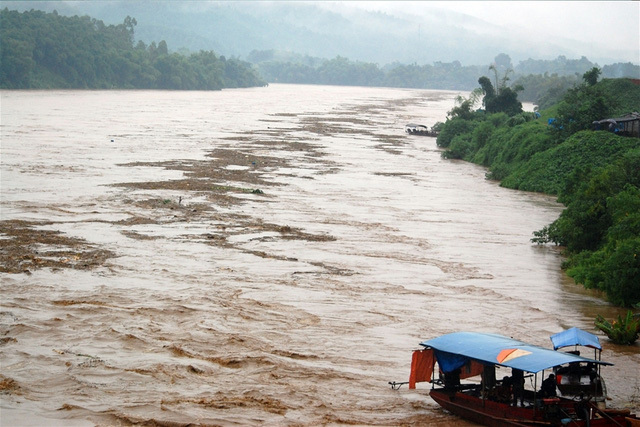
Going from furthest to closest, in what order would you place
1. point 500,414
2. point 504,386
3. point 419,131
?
point 419,131 → point 504,386 → point 500,414

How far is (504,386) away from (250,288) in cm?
797

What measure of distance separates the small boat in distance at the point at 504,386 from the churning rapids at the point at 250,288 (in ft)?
1.54

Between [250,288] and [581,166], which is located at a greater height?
[581,166]

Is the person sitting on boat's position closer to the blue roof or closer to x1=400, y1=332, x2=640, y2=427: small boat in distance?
x1=400, y1=332, x2=640, y2=427: small boat in distance

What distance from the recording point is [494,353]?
11.7 meters

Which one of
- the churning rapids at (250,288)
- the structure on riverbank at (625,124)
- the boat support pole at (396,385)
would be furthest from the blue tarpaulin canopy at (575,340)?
the structure on riverbank at (625,124)

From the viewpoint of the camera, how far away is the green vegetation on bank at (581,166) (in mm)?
20266

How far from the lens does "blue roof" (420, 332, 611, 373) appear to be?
37.1 feet

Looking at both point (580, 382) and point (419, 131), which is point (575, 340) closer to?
point (580, 382)

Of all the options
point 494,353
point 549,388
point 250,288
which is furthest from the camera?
point 250,288

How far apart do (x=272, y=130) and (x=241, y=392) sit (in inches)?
1978

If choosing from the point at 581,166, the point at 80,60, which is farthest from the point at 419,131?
the point at 80,60

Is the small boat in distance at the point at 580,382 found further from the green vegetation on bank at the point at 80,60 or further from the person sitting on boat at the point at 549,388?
the green vegetation on bank at the point at 80,60

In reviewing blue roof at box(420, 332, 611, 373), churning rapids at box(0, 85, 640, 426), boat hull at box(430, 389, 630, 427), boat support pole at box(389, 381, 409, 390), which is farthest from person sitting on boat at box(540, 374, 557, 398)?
boat support pole at box(389, 381, 409, 390)
